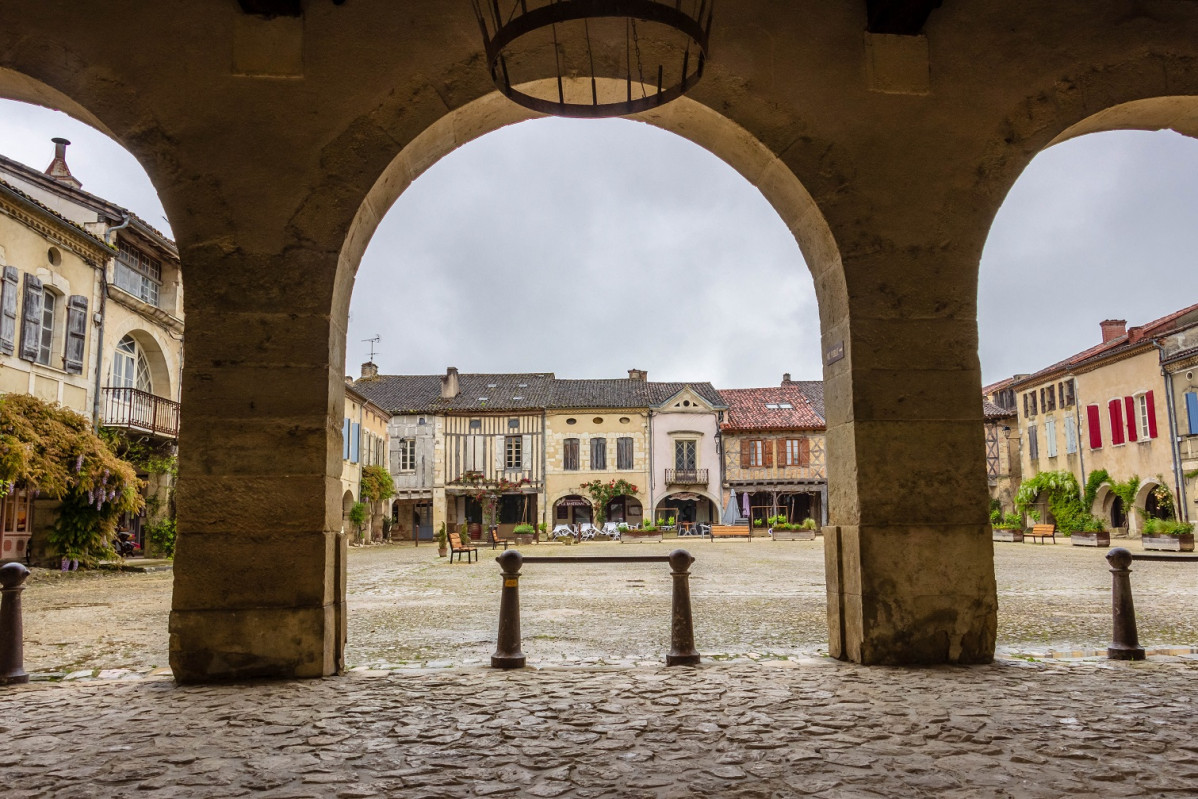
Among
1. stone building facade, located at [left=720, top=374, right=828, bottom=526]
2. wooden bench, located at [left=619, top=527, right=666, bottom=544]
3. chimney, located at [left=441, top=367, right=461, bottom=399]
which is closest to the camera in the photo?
wooden bench, located at [left=619, top=527, right=666, bottom=544]

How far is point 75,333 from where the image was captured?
565 inches

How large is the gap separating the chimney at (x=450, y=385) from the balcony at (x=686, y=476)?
983 cm

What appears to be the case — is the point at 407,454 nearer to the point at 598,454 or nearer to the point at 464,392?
the point at 464,392

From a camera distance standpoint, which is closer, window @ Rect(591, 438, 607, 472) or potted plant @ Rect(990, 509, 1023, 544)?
potted plant @ Rect(990, 509, 1023, 544)

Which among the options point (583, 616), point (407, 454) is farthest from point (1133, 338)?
point (407, 454)

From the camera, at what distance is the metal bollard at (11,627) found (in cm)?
376

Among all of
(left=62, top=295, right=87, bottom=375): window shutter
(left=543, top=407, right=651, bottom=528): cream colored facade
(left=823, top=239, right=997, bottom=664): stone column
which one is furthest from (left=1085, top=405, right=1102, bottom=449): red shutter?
(left=62, top=295, right=87, bottom=375): window shutter

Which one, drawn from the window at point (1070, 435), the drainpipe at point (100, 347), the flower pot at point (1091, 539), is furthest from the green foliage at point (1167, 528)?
the drainpipe at point (100, 347)

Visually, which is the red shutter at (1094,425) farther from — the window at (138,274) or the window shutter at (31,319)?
the window shutter at (31,319)

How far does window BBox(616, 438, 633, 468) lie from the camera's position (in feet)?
111

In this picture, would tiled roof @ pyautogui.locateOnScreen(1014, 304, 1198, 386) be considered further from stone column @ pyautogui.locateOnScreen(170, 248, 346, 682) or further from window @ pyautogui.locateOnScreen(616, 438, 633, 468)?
stone column @ pyautogui.locateOnScreen(170, 248, 346, 682)

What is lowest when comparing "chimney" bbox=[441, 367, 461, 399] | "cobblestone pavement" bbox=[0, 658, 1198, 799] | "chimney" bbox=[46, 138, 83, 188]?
"cobblestone pavement" bbox=[0, 658, 1198, 799]

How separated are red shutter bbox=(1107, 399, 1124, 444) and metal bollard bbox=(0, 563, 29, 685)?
26143 millimetres

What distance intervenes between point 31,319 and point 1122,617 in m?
15.0
